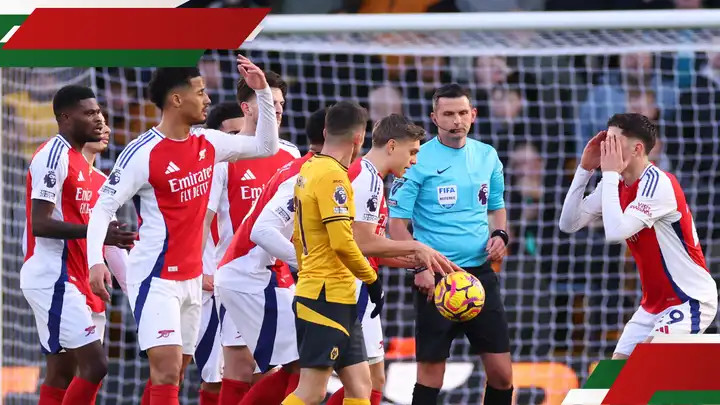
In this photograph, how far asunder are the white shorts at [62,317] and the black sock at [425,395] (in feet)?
5.73

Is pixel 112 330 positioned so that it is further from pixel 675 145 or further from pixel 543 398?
pixel 675 145

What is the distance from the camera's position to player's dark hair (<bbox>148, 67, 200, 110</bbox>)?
688 cm

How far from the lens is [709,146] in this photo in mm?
10469

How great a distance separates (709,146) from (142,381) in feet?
15.1

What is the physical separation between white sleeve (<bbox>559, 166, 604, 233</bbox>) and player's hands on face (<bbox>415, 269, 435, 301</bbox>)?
2.98 feet

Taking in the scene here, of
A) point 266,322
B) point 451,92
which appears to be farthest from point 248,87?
point 266,322

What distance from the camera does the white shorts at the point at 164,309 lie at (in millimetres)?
6605

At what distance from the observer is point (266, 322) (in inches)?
284

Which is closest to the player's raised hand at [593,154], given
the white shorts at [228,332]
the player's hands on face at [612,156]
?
the player's hands on face at [612,156]

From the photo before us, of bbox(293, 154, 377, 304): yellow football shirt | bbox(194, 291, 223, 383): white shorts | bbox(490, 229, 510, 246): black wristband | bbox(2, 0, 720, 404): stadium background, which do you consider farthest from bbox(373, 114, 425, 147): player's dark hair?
bbox(2, 0, 720, 404): stadium background

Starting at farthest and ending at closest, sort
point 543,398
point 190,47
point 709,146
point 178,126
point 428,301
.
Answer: point 709,146, point 543,398, point 190,47, point 428,301, point 178,126

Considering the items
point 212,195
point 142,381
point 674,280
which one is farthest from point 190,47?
point 674,280

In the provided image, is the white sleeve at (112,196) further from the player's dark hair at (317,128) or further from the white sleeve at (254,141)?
the player's dark hair at (317,128)

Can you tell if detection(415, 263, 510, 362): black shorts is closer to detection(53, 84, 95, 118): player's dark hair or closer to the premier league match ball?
the premier league match ball
